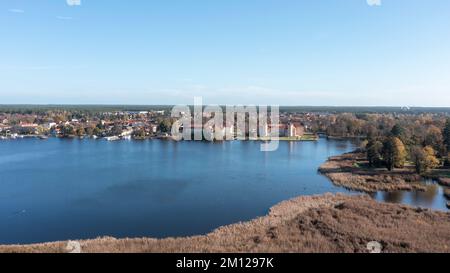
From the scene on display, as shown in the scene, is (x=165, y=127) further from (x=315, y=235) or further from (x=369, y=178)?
(x=315, y=235)

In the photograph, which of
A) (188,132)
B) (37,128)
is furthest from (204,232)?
(37,128)

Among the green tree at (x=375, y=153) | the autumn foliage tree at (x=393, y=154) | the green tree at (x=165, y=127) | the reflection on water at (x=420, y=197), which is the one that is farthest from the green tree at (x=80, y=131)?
the reflection on water at (x=420, y=197)

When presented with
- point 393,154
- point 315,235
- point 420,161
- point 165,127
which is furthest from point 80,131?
point 315,235

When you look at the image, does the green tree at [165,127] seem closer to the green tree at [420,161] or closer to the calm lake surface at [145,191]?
the calm lake surface at [145,191]
